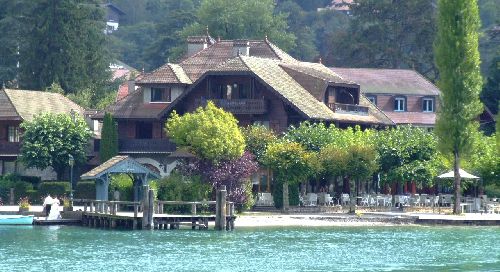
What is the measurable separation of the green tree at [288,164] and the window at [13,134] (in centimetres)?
2446

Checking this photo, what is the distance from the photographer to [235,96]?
10844 cm

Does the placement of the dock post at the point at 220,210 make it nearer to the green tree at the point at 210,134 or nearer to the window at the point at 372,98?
the green tree at the point at 210,134

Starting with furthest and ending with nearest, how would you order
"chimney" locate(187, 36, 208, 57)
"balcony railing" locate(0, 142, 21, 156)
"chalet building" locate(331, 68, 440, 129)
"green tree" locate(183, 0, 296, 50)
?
"green tree" locate(183, 0, 296, 50)
"chalet building" locate(331, 68, 440, 129)
"chimney" locate(187, 36, 208, 57)
"balcony railing" locate(0, 142, 21, 156)

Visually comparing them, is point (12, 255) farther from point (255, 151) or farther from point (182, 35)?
point (182, 35)

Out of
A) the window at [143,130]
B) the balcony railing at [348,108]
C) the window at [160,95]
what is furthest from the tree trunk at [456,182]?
the window at [143,130]

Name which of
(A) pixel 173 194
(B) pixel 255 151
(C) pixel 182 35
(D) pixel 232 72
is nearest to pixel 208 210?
(A) pixel 173 194

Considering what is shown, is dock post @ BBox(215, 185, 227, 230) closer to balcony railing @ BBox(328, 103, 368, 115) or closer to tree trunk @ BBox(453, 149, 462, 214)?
tree trunk @ BBox(453, 149, 462, 214)

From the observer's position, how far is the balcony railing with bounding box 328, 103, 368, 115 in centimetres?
11094

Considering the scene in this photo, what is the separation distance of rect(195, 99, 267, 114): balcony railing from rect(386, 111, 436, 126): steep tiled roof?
2261cm

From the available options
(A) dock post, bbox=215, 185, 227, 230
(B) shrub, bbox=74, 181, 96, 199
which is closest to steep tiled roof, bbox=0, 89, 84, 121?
(B) shrub, bbox=74, 181, 96, 199

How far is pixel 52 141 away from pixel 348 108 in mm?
20751

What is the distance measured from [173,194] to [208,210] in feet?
7.38

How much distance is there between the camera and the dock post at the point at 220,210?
283 ft

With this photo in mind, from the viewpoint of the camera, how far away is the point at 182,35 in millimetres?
149375
